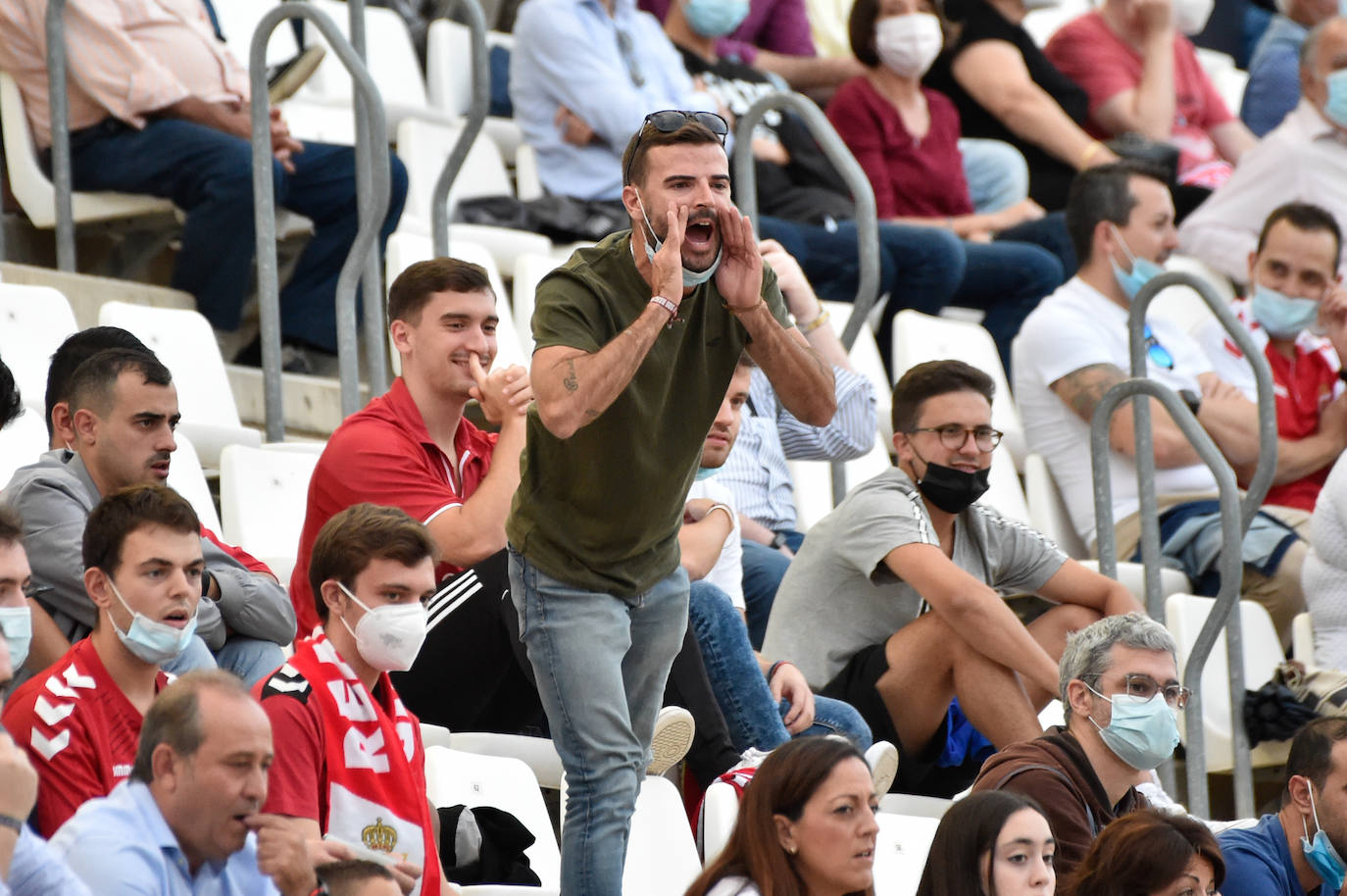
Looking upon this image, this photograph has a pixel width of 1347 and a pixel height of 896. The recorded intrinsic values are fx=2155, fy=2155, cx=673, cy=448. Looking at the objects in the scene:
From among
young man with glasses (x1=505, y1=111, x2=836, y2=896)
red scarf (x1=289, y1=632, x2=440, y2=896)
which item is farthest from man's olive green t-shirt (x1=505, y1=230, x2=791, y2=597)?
red scarf (x1=289, y1=632, x2=440, y2=896)

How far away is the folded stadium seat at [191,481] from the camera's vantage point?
4.33m

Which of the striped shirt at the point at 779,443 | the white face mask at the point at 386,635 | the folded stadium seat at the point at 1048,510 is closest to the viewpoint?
the white face mask at the point at 386,635

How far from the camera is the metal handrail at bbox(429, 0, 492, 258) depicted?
5121 mm

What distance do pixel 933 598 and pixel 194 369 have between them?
180 cm

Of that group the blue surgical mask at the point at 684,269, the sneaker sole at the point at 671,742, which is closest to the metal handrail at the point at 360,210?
the sneaker sole at the point at 671,742

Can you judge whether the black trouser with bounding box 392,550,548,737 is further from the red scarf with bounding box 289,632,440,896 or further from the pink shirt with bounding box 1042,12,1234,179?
the pink shirt with bounding box 1042,12,1234,179

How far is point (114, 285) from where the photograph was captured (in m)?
5.49

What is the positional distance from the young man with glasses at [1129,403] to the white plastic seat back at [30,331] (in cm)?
264

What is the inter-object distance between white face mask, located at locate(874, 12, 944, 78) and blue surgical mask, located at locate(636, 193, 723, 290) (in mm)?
4145

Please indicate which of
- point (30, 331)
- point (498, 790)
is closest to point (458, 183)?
point (30, 331)

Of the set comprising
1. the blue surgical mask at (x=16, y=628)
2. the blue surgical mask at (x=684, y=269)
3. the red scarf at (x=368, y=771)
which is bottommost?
the red scarf at (x=368, y=771)

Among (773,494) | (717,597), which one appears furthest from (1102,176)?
(717,597)

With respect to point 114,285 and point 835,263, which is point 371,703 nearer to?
point 114,285

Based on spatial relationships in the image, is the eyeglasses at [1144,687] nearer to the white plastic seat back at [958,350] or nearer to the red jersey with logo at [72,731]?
the red jersey with logo at [72,731]
